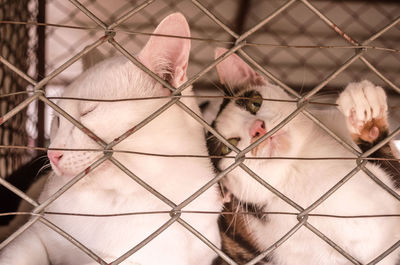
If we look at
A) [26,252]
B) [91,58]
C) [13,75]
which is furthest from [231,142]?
[13,75]

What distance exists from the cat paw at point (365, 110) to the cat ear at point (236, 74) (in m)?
0.43

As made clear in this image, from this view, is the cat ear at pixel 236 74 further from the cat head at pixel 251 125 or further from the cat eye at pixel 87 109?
the cat eye at pixel 87 109

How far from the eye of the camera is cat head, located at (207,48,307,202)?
1.18 meters

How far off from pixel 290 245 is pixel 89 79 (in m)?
0.73

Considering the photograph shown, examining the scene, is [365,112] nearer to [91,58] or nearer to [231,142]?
[231,142]

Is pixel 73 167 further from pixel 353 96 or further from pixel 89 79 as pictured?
pixel 353 96

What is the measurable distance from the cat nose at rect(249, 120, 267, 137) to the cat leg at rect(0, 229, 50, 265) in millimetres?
623

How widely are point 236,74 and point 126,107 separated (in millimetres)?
522

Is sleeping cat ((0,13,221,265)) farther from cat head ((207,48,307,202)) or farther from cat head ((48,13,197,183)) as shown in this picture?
cat head ((207,48,307,202))

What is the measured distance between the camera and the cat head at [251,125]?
1.18m

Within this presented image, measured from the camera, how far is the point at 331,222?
1.12m

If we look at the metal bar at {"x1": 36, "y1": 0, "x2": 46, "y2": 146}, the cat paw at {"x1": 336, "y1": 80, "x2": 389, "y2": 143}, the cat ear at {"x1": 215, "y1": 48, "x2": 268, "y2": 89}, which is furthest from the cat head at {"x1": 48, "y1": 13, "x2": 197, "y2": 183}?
the metal bar at {"x1": 36, "y1": 0, "x2": 46, "y2": 146}

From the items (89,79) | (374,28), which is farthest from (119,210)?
(374,28)

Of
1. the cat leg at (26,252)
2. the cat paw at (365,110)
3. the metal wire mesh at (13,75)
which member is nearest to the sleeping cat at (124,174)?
the cat leg at (26,252)
